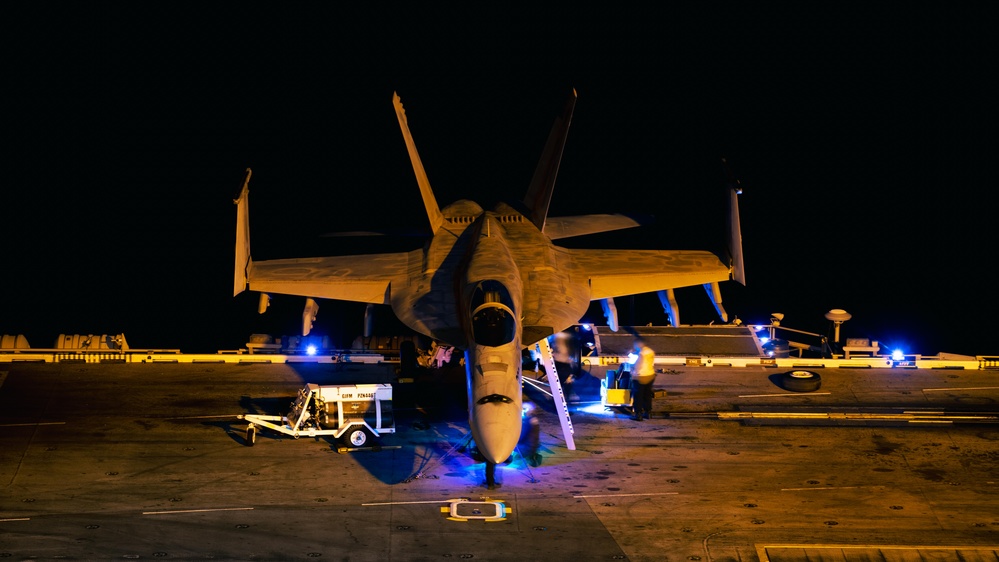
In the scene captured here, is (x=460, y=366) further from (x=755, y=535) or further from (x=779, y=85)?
(x=779, y=85)

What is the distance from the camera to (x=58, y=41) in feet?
221

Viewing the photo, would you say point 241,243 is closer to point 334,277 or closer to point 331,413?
point 334,277

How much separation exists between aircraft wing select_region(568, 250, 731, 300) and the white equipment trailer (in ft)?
23.2

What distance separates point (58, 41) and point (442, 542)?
59995 mm

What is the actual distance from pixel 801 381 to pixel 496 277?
806 centimetres

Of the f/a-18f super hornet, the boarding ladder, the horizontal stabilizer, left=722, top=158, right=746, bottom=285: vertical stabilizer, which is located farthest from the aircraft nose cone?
the horizontal stabilizer

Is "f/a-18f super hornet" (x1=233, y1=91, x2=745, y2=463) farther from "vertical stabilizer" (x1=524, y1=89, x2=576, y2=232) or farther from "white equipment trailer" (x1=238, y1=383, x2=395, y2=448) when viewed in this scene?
"white equipment trailer" (x1=238, y1=383, x2=395, y2=448)

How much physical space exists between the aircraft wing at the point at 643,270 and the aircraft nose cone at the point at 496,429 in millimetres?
8201

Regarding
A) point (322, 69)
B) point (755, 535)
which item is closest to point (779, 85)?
point (322, 69)

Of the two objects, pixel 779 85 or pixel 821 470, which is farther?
pixel 779 85

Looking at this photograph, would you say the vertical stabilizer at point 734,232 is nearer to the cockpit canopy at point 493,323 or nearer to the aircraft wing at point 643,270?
the aircraft wing at point 643,270

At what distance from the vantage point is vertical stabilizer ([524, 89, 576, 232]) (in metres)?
29.0

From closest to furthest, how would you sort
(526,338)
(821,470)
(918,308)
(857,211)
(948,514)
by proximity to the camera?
1. (948,514)
2. (821,470)
3. (526,338)
4. (918,308)
5. (857,211)

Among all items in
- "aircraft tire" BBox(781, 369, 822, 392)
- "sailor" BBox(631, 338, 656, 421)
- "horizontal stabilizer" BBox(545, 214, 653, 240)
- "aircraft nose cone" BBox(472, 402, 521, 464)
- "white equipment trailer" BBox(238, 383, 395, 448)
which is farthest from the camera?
"horizontal stabilizer" BBox(545, 214, 653, 240)
